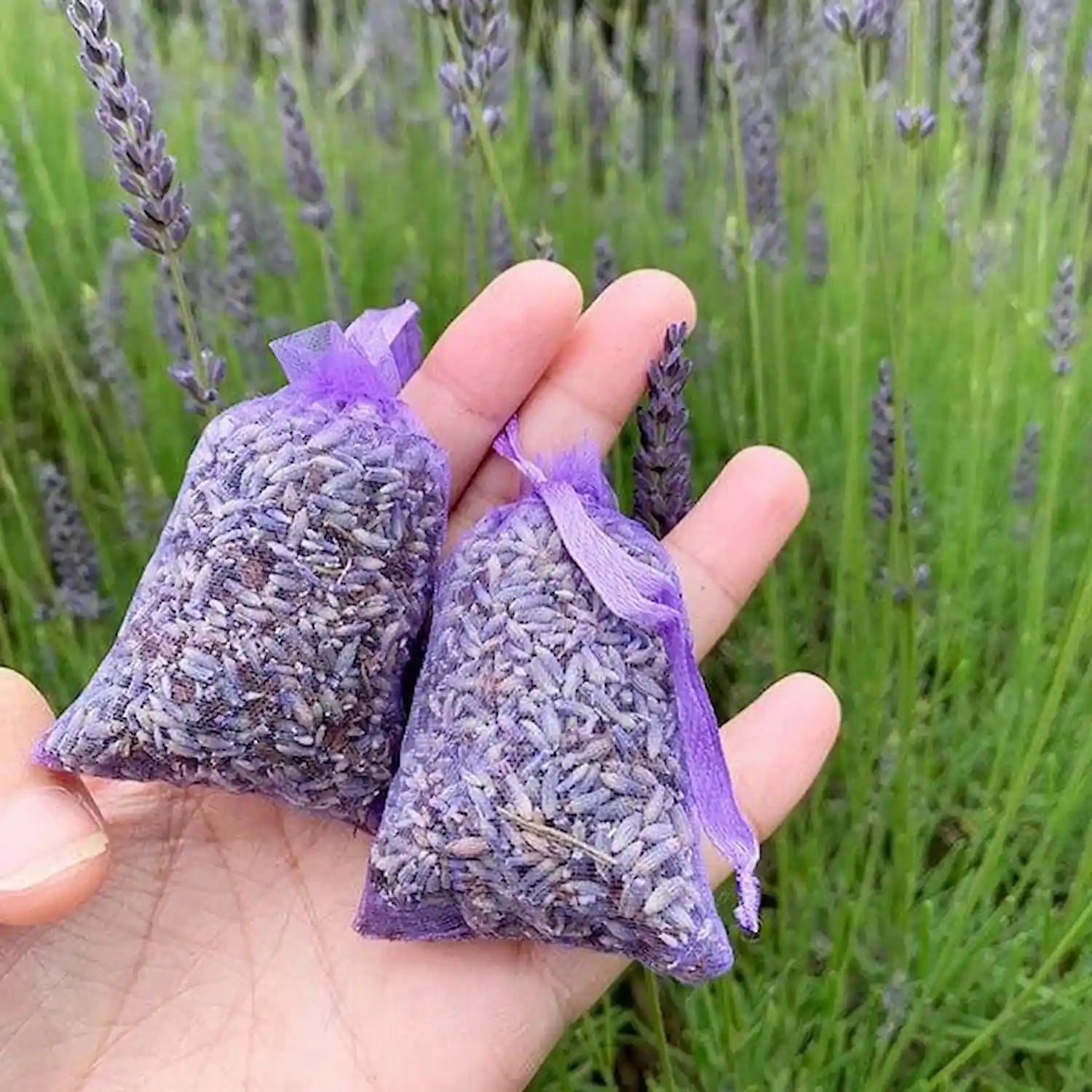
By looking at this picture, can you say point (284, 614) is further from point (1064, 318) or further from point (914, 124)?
point (1064, 318)

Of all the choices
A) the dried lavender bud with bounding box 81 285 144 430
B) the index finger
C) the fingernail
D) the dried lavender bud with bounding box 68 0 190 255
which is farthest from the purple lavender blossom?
the fingernail

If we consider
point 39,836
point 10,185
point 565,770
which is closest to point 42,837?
point 39,836

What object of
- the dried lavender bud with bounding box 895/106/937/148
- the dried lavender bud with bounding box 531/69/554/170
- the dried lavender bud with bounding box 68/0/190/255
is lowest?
the dried lavender bud with bounding box 531/69/554/170

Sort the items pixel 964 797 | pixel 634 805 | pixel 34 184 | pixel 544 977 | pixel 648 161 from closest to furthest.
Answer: pixel 634 805
pixel 544 977
pixel 964 797
pixel 34 184
pixel 648 161

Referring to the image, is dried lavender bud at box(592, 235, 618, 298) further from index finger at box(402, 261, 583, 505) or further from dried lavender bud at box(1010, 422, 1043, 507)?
dried lavender bud at box(1010, 422, 1043, 507)

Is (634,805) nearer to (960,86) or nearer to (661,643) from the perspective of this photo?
(661,643)

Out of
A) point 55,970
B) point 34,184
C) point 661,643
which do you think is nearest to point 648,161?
point 34,184
